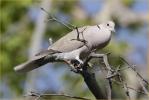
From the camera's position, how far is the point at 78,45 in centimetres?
391

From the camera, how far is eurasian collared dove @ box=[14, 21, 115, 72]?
12.7 feet

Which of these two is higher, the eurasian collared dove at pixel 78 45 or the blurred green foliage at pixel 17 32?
the blurred green foliage at pixel 17 32

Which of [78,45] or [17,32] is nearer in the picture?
[78,45]

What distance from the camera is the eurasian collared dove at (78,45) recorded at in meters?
3.86

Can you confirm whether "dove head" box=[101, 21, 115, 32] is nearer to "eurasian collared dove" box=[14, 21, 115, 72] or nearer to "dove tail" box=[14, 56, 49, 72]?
"eurasian collared dove" box=[14, 21, 115, 72]

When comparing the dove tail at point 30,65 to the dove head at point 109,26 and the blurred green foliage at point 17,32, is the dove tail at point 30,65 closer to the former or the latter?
the dove head at point 109,26

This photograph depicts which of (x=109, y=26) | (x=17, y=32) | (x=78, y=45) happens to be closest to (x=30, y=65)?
(x=78, y=45)

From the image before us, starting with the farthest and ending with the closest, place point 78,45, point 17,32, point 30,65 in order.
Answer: point 17,32 → point 30,65 → point 78,45

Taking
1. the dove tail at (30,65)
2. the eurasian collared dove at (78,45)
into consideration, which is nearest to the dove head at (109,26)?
the eurasian collared dove at (78,45)

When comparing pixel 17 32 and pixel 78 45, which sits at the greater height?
pixel 17 32

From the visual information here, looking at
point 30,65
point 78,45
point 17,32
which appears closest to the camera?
point 78,45

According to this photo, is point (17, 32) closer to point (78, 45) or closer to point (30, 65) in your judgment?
point (30, 65)

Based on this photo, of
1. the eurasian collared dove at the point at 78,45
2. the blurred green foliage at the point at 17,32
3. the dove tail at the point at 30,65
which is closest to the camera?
the eurasian collared dove at the point at 78,45

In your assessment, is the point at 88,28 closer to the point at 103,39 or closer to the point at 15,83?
the point at 103,39
